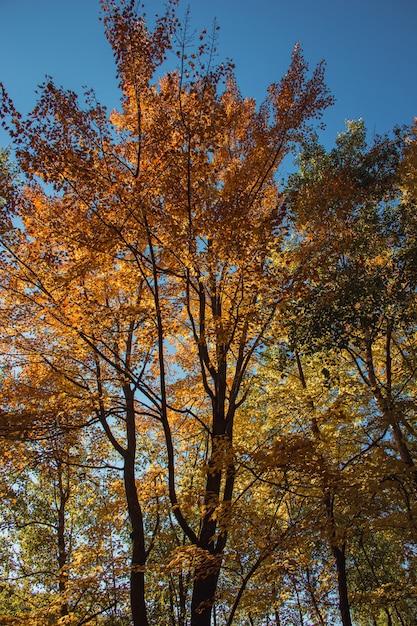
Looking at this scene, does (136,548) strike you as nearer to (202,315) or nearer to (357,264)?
(202,315)

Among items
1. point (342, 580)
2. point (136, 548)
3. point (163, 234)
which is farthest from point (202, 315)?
point (342, 580)

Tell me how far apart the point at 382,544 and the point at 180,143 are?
15.7 metres

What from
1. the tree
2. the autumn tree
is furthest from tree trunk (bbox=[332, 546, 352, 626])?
the tree

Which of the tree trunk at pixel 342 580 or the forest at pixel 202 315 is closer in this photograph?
the forest at pixel 202 315

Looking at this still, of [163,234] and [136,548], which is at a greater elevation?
[163,234]

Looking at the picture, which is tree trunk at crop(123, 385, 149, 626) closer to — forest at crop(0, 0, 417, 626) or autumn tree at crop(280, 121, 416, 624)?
forest at crop(0, 0, 417, 626)

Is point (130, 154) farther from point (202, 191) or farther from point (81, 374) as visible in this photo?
point (81, 374)

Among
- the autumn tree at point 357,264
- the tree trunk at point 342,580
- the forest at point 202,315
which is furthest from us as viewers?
the tree trunk at point 342,580

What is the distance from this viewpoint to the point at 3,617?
4875 millimetres

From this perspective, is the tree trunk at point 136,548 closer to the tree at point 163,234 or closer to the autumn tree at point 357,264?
the tree at point 163,234

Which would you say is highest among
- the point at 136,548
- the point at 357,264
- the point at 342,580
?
the point at 357,264

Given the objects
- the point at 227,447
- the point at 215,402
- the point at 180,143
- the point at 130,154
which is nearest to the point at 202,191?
the point at 180,143

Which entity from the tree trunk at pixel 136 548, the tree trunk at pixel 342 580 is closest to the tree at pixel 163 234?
the tree trunk at pixel 136 548

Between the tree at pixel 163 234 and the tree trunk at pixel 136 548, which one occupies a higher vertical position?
the tree at pixel 163 234
